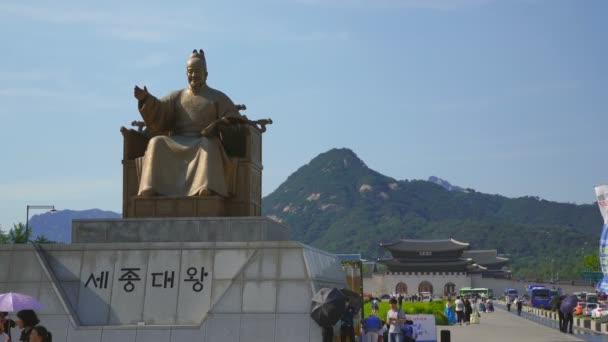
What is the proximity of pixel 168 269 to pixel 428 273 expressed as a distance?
74.1 metres

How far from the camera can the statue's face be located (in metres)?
13.3

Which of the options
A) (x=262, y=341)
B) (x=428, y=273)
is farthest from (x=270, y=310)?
(x=428, y=273)

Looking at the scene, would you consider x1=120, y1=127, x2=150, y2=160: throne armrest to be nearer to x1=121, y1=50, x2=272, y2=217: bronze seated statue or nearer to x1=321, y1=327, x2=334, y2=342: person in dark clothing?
x1=121, y1=50, x2=272, y2=217: bronze seated statue

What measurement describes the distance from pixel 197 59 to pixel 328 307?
A: 15.1 feet

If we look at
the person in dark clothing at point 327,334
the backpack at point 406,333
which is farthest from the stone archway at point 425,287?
the person in dark clothing at point 327,334

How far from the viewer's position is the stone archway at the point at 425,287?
83.2 m

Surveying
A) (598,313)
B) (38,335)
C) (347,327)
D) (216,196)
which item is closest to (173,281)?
(216,196)

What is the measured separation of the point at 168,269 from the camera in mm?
11758

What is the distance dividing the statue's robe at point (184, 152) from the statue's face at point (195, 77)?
5.8 inches

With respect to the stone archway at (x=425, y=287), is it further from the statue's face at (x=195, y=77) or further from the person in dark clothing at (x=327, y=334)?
the person in dark clothing at (x=327, y=334)

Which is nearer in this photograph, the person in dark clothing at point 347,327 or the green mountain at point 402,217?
the person in dark clothing at point 347,327

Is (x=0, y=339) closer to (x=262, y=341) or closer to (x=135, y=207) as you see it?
(x=262, y=341)

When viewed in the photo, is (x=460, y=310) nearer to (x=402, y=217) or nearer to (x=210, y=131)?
(x=210, y=131)

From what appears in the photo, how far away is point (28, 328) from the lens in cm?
780
